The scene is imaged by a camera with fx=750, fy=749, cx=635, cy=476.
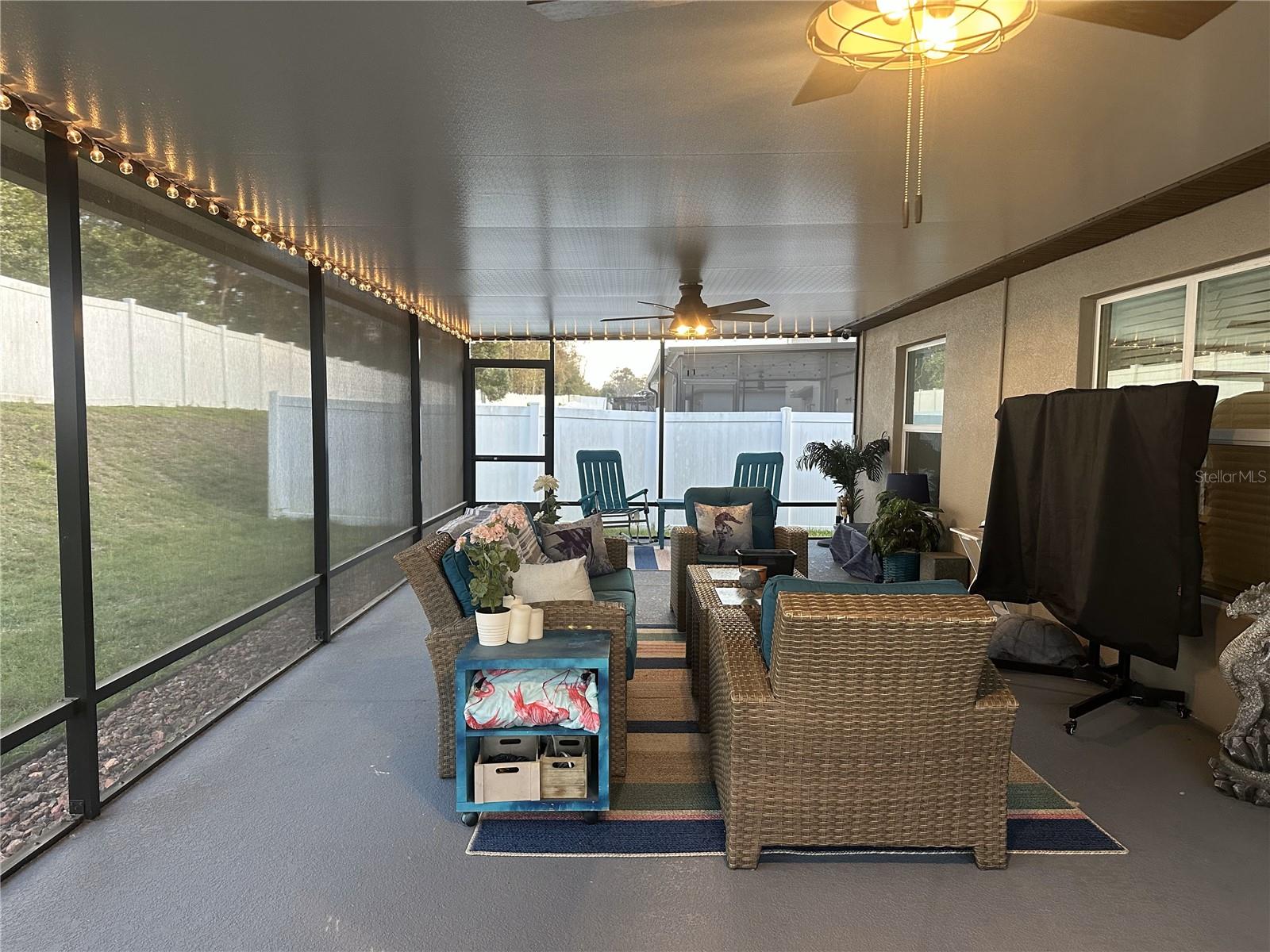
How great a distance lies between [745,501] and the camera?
213 inches

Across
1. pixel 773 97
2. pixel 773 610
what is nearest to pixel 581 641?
pixel 773 610

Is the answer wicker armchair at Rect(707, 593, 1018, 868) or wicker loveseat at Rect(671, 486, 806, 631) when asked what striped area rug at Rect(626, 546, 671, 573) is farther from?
wicker armchair at Rect(707, 593, 1018, 868)

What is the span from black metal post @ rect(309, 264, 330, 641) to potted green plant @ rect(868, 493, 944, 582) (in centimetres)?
390

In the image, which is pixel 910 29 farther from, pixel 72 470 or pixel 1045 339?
pixel 1045 339

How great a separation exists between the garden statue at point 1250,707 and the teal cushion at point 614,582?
2.54 metres

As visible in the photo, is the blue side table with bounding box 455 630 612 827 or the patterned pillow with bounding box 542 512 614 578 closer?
the blue side table with bounding box 455 630 612 827

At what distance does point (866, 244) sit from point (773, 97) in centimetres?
203

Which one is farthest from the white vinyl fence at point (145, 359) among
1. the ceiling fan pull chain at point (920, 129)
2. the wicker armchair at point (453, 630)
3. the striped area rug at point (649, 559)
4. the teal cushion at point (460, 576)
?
the striped area rug at point (649, 559)

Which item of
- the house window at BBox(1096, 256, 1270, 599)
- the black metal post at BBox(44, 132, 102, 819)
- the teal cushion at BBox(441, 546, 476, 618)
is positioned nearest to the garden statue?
the house window at BBox(1096, 256, 1270, 599)

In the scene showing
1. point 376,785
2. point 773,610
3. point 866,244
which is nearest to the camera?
point 773,610

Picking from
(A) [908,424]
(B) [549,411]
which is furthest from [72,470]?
(A) [908,424]

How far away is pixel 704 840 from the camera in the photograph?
95.7 inches

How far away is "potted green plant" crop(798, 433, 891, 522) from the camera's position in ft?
24.0

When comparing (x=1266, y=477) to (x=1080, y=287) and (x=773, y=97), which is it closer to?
(x=1080, y=287)
